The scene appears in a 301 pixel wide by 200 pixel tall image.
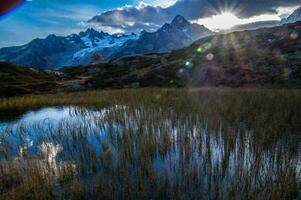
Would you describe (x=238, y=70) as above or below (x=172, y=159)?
above

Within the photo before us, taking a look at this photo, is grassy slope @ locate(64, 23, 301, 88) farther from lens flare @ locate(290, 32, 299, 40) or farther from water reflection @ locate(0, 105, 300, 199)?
water reflection @ locate(0, 105, 300, 199)

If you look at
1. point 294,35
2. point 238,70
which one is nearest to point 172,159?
point 238,70

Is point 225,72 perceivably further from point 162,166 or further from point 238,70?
point 162,166

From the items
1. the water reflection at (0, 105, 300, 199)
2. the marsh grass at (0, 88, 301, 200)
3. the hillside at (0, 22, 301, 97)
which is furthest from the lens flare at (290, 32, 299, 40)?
the water reflection at (0, 105, 300, 199)

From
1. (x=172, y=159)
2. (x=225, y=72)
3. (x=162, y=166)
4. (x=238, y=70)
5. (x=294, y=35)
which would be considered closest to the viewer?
(x=162, y=166)

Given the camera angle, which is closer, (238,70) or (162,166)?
(162,166)

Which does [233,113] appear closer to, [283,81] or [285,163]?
[285,163]

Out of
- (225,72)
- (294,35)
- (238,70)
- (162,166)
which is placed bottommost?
(162,166)

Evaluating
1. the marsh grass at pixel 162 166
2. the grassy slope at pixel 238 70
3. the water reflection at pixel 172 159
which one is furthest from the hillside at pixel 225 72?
the water reflection at pixel 172 159

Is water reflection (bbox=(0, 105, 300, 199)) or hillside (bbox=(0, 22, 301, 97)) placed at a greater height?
hillside (bbox=(0, 22, 301, 97))

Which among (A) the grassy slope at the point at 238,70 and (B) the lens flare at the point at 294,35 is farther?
(B) the lens flare at the point at 294,35

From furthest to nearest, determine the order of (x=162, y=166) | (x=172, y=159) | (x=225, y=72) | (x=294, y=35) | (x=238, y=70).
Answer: (x=294, y=35), (x=225, y=72), (x=238, y=70), (x=172, y=159), (x=162, y=166)

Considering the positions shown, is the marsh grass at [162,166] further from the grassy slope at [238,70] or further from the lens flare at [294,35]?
the lens flare at [294,35]

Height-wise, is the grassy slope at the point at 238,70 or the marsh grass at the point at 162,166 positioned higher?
the grassy slope at the point at 238,70
